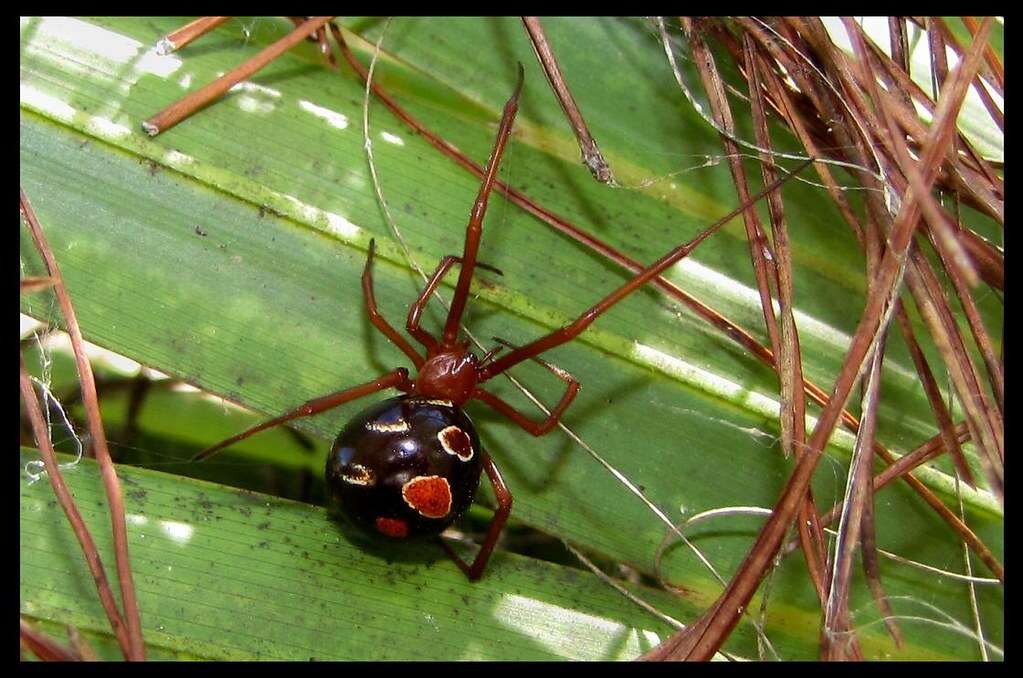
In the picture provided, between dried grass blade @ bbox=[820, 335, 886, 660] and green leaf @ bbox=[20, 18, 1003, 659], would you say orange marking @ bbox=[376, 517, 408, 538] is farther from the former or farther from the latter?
dried grass blade @ bbox=[820, 335, 886, 660]

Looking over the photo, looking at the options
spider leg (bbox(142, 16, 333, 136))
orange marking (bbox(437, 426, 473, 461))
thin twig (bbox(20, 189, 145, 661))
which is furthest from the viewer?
spider leg (bbox(142, 16, 333, 136))

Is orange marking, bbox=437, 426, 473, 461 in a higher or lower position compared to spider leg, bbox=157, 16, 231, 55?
lower

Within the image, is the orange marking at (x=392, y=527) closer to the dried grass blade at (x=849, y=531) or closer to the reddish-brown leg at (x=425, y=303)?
the reddish-brown leg at (x=425, y=303)

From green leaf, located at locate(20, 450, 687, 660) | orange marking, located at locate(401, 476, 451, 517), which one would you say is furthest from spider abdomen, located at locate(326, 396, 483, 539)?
green leaf, located at locate(20, 450, 687, 660)

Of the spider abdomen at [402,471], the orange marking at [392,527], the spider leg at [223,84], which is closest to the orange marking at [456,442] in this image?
the spider abdomen at [402,471]

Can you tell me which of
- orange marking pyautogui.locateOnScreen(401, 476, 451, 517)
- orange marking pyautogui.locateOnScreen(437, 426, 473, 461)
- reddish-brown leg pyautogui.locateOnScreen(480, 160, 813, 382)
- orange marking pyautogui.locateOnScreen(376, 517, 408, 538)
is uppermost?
reddish-brown leg pyautogui.locateOnScreen(480, 160, 813, 382)
